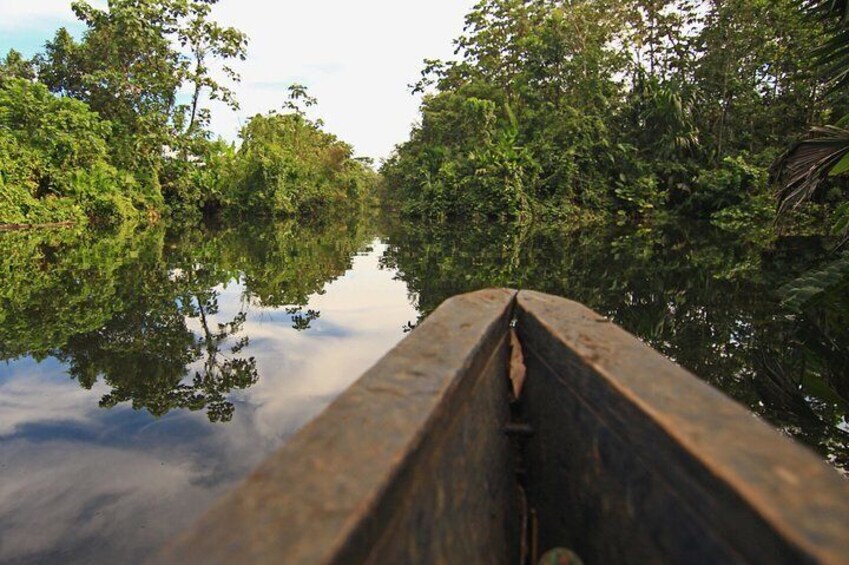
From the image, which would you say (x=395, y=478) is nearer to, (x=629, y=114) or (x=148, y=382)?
(x=148, y=382)

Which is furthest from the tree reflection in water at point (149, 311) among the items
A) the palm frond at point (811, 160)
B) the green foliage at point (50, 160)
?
the palm frond at point (811, 160)

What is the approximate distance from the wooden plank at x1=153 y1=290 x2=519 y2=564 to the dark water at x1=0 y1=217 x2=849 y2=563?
1257 millimetres

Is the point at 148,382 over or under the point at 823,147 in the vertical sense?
under

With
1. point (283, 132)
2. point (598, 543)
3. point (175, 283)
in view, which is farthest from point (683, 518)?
point (283, 132)

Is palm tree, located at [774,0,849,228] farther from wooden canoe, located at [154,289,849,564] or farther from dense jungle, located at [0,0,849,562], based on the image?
wooden canoe, located at [154,289,849,564]

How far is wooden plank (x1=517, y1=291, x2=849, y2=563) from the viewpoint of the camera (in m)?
0.50

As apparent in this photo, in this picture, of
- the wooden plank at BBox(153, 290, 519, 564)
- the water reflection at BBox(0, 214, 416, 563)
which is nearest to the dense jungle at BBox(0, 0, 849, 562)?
A: the water reflection at BBox(0, 214, 416, 563)

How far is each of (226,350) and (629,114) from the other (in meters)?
18.3

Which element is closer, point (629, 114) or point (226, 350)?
point (226, 350)

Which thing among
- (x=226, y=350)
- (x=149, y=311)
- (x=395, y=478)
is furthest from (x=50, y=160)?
(x=395, y=478)

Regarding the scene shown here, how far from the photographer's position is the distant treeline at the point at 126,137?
45.6 feet

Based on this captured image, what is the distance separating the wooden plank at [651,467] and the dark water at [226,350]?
139 centimetres

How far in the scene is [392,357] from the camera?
948 millimetres

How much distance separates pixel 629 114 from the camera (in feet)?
59.9
